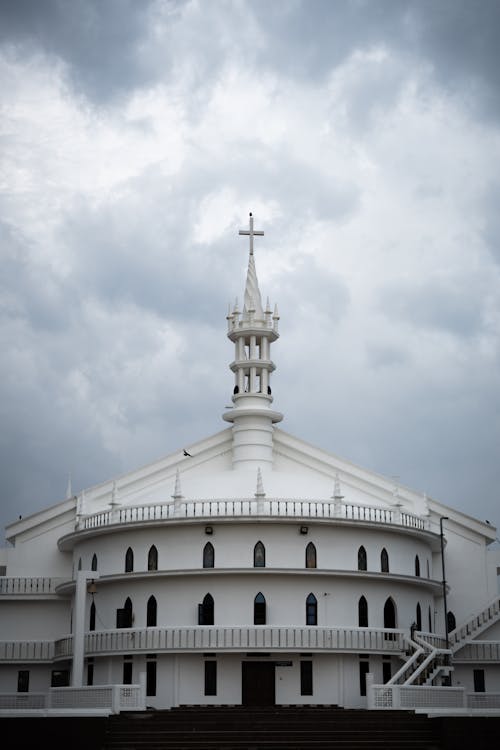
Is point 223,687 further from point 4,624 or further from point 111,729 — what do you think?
point 4,624

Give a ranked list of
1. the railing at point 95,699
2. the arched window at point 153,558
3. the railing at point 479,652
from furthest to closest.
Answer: the railing at point 479,652, the arched window at point 153,558, the railing at point 95,699

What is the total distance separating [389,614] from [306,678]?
473 cm

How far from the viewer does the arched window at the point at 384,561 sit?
48188 millimetres

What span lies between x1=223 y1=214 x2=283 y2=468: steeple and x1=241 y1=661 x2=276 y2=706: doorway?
1171 cm

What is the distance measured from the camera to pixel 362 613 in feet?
154

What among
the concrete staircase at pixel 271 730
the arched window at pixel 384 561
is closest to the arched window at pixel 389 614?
the arched window at pixel 384 561

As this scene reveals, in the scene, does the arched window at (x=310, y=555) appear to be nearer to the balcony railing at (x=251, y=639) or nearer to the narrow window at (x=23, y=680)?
the balcony railing at (x=251, y=639)

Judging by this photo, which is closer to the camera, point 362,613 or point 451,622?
point 362,613

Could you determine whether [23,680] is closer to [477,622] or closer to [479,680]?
[479,680]

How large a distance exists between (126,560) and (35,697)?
7.23m

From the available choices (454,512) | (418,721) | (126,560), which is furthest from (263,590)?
(454,512)

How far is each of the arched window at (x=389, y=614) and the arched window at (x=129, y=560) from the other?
10.5 m

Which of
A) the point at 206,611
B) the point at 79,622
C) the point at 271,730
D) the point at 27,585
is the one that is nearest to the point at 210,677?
the point at 206,611

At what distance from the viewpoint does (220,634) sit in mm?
44438
